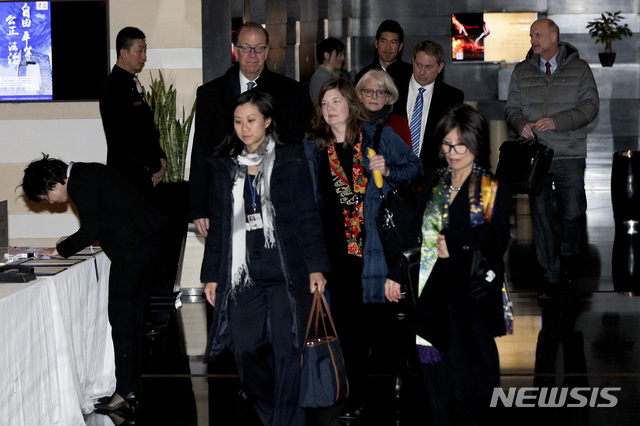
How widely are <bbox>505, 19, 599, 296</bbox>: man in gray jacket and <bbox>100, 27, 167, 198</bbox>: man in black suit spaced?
2748 millimetres

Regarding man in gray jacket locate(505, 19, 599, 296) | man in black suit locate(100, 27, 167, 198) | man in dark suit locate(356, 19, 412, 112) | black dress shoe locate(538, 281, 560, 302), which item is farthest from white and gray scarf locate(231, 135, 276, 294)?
black dress shoe locate(538, 281, 560, 302)

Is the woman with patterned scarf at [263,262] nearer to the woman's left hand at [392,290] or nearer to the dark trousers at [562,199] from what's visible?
the woman's left hand at [392,290]

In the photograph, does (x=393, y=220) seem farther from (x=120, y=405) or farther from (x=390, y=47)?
(x=390, y=47)

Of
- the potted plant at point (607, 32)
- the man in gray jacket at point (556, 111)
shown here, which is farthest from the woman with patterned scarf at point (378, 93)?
the potted plant at point (607, 32)

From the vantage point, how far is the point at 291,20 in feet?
36.8

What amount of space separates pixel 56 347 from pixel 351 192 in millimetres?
1587

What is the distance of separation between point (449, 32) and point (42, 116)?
8.72 metres

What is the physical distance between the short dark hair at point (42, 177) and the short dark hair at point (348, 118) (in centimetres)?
128

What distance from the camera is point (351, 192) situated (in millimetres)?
4445

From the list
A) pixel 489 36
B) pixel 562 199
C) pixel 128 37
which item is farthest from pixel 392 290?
pixel 489 36

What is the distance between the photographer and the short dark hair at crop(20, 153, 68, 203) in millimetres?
4496

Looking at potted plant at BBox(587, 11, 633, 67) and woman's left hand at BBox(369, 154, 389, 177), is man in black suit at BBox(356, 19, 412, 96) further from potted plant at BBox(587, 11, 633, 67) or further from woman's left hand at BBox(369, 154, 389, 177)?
potted plant at BBox(587, 11, 633, 67)

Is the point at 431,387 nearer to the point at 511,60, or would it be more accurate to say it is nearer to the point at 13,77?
the point at 13,77

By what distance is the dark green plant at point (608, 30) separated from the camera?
47.0ft
